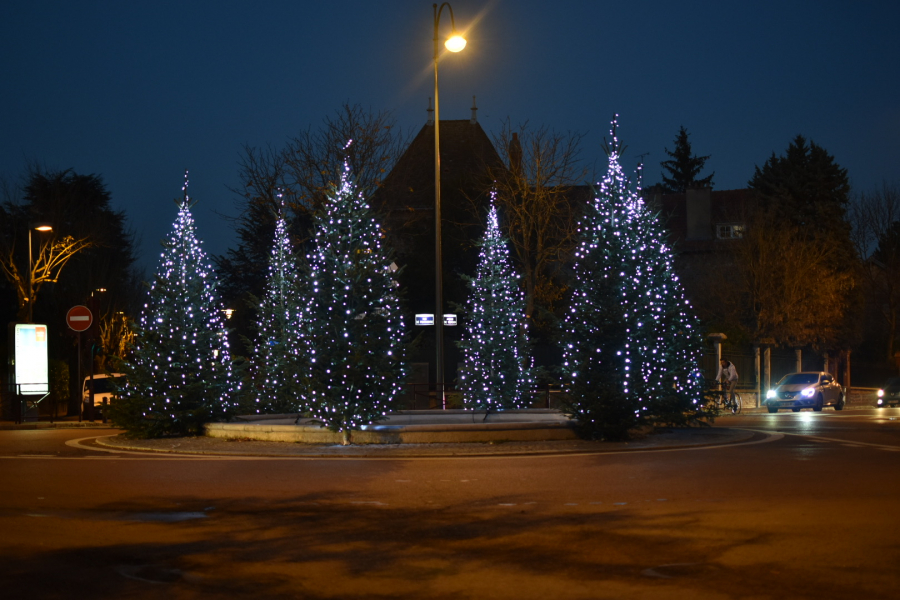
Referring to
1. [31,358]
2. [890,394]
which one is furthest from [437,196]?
[890,394]

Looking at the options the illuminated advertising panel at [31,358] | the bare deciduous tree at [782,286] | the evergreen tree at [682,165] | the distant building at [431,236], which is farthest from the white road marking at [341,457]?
the evergreen tree at [682,165]

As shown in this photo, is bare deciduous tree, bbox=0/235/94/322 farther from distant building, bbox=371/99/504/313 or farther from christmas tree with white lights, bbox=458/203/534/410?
christmas tree with white lights, bbox=458/203/534/410

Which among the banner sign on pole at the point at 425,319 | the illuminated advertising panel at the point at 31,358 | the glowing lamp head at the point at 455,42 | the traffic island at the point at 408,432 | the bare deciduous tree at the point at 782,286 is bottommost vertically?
the traffic island at the point at 408,432

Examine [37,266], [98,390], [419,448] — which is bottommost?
[98,390]

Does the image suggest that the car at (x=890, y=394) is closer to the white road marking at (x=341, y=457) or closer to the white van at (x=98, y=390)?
the white road marking at (x=341, y=457)

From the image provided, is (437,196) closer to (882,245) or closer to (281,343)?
(281,343)

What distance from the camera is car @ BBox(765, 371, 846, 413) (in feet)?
112

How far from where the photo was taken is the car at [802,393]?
34.0 m

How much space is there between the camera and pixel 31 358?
29.0 meters

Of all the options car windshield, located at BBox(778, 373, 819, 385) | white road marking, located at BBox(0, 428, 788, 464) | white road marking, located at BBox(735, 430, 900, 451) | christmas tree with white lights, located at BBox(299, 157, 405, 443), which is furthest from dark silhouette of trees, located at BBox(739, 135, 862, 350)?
christmas tree with white lights, located at BBox(299, 157, 405, 443)

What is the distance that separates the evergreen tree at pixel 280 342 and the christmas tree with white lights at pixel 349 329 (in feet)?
1.26

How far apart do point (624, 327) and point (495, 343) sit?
8874mm

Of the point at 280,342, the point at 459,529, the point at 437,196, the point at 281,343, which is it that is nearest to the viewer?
the point at 459,529

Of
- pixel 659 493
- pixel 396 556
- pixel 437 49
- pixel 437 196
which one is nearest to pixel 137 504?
pixel 396 556
